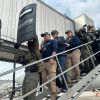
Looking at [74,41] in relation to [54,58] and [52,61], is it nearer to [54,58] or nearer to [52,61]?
[54,58]

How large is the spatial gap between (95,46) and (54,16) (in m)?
3.73

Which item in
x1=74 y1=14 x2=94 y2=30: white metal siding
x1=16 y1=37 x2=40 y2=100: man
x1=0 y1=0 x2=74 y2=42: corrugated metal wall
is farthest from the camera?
x1=74 y1=14 x2=94 y2=30: white metal siding

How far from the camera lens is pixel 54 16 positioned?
7.44 meters

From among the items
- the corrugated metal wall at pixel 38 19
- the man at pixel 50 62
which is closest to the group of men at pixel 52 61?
the man at pixel 50 62

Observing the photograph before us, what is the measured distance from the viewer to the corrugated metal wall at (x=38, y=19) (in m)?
4.97

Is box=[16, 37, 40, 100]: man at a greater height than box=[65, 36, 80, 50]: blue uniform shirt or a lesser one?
lesser

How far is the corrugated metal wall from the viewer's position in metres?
4.97

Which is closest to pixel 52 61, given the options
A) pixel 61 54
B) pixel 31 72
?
pixel 61 54

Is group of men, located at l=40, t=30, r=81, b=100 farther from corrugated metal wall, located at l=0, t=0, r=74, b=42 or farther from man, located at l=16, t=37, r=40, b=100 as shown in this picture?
corrugated metal wall, located at l=0, t=0, r=74, b=42

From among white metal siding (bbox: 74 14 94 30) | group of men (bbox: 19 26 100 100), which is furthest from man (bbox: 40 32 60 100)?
white metal siding (bbox: 74 14 94 30)

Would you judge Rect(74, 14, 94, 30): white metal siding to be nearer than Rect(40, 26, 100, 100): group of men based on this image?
No

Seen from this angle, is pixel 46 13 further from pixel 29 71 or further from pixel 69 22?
pixel 29 71

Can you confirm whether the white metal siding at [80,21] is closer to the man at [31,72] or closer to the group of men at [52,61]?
the group of men at [52,61]

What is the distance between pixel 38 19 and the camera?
6.33 m
